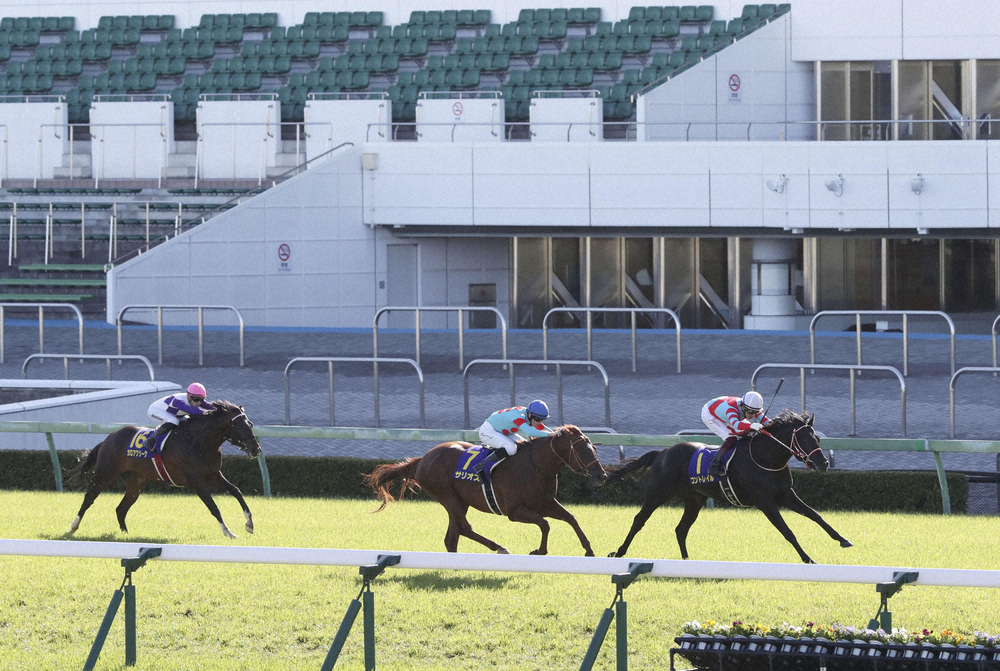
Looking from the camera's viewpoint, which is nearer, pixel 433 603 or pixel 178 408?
pixel 433 603

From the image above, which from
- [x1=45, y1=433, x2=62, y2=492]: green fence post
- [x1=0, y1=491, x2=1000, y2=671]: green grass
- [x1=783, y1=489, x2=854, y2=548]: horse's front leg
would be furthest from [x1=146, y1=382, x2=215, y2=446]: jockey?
[x1=783, y1=489, x2=854, y2=548]: horse's front leg

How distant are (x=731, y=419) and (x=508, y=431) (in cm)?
146

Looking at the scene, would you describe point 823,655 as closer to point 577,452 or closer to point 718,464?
point 577,452

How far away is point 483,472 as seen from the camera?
895cm

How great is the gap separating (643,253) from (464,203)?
4.63 meters

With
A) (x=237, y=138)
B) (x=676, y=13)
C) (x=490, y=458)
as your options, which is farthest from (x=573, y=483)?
(x=676, y=13)

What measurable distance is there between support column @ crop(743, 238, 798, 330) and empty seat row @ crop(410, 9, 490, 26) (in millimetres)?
7495

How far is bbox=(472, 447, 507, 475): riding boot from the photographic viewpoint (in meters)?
8.96

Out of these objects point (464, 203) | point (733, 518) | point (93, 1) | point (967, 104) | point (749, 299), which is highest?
point (93, 1)

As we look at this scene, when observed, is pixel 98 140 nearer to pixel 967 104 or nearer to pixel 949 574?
pixel 967 104

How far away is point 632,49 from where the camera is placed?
88.3ft

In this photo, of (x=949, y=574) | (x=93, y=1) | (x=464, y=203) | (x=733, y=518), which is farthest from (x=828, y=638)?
(x=93, y=1)

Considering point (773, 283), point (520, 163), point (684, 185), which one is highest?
point (520, 163)

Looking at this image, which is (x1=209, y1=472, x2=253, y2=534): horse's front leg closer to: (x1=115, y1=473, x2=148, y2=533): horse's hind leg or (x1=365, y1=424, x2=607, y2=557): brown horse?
(x1=115, y1=473, x2=148, y2=533): horse's hind leg
